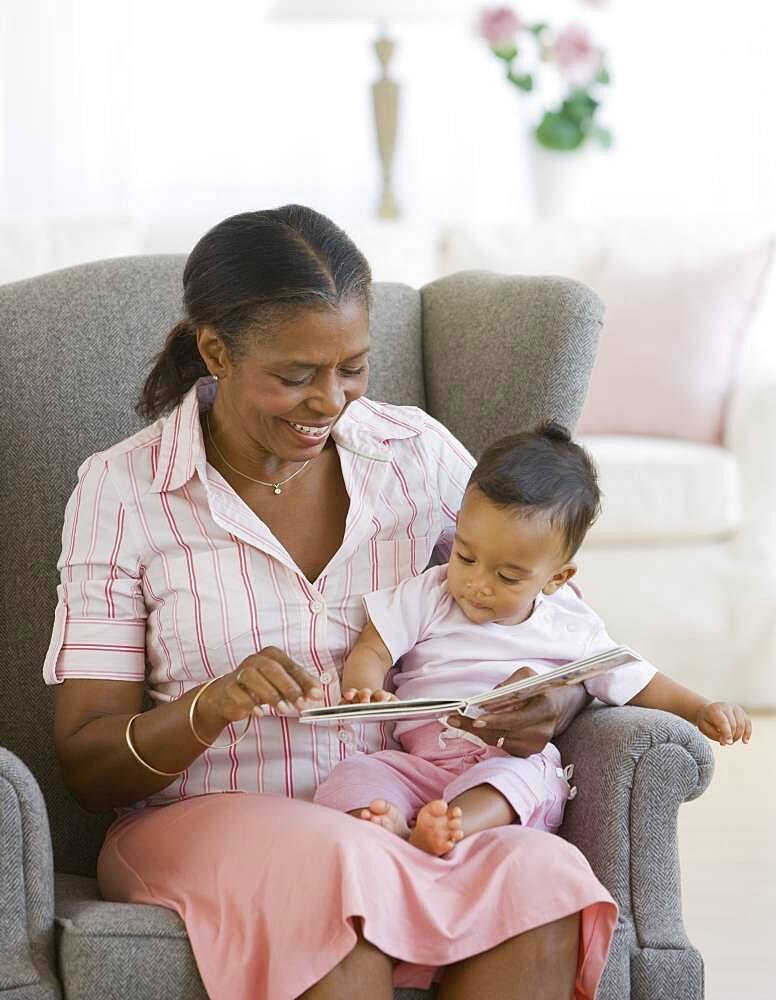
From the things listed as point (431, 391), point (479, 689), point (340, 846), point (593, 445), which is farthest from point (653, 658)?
point (340, 846)

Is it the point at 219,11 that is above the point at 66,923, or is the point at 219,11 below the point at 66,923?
above

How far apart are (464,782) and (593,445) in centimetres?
212

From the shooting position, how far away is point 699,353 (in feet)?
12.3

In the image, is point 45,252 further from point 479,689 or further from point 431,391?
point 479,689

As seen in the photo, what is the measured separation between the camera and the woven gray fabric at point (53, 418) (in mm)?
1975

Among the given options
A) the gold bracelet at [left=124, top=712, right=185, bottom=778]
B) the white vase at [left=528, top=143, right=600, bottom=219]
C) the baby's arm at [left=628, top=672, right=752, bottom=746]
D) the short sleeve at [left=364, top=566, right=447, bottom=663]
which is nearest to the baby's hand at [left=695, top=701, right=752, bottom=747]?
the baby's arm at [left=628, top=672, right=752, bottom=746]

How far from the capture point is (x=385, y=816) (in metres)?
1.64

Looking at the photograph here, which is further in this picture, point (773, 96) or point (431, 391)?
point (773, 96)

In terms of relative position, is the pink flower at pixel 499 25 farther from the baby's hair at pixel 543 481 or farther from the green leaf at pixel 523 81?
the baby's hair at pixel 543 481

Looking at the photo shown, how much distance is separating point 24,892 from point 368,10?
3.10 meters

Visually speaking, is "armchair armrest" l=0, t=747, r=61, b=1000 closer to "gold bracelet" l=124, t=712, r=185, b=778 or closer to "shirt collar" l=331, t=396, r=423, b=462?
"gold bracelet" l=124, t=712, r=185, b=778

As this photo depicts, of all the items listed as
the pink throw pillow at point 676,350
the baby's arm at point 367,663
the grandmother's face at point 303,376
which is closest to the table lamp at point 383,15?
the pink throw pillow at point 676,350

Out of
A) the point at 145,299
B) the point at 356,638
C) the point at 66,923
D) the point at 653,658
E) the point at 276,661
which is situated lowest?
the point at 653,658

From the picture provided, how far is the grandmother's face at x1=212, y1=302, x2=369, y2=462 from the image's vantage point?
1706 mm
